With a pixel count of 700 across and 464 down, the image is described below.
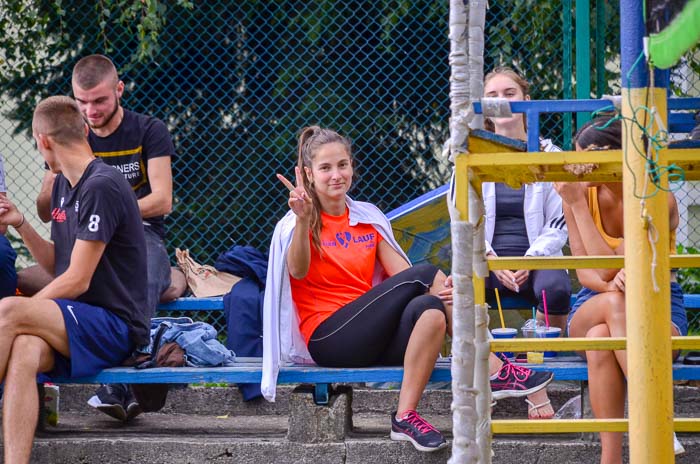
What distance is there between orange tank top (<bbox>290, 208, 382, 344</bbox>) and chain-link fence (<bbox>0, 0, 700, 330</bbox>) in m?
1.73

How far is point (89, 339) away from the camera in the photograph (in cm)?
439

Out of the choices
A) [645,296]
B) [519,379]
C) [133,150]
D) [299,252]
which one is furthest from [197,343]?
[645,296]

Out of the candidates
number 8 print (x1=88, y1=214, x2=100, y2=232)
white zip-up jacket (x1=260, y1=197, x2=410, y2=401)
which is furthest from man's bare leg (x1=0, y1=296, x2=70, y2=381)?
white zip-up jacket (x1=260, y1=197, x2=410, y2=401)

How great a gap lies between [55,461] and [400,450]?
4.80 feet

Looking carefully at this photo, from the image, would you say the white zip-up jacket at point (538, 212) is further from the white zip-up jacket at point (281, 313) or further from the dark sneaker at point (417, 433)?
the dark sneaker at point (417, 433)

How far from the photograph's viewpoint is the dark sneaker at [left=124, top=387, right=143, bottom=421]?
196 inches

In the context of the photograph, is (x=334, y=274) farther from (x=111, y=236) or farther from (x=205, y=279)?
(x=205, y=279)

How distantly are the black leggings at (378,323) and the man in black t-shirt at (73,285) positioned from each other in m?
0.81

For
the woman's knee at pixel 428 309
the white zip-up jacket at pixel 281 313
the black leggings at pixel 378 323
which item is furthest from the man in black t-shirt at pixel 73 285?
the woman's knee at pixel 428 309

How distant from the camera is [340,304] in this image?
4.58 m

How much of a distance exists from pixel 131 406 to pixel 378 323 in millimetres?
1329

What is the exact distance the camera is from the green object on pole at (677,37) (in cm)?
192

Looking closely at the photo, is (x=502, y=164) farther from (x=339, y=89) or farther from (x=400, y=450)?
(x=339, y=89)

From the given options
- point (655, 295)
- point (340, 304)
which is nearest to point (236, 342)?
point (340, 304)
